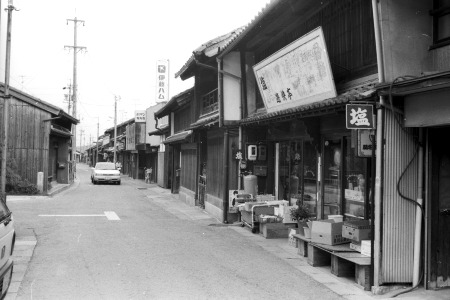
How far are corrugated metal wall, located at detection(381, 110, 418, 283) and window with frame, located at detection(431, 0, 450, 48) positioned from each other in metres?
1.33

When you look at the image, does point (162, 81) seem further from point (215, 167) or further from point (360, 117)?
point (360, 117)

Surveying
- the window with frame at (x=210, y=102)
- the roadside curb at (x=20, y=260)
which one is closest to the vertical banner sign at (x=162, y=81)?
the window with frame at (x=210, y=102)

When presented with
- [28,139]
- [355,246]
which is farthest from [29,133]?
[355,246]

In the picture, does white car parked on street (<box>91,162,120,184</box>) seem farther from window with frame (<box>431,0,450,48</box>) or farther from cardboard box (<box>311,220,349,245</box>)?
window with frame (<box>431,0,450,48</box>)

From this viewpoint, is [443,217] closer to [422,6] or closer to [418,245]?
[418,245]

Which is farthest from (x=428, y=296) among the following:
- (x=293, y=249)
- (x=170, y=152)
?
(x=170, y=152)

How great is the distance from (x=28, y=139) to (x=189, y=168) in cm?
853

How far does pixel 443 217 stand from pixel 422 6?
10.7 feet

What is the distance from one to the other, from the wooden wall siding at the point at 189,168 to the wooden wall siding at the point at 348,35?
40.4ft

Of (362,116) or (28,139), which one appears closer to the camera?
(362,116)

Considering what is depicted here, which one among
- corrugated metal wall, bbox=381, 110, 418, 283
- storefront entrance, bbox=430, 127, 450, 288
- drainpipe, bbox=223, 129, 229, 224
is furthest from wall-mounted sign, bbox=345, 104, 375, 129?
drainpipe, bbox=223, 129, 229, 224

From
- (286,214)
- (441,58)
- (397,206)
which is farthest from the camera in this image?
(286,214)

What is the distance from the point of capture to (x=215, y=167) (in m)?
16.7

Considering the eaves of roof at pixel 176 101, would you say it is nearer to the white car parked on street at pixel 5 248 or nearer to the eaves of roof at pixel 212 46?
the eaves of roof at pixel 212 46
